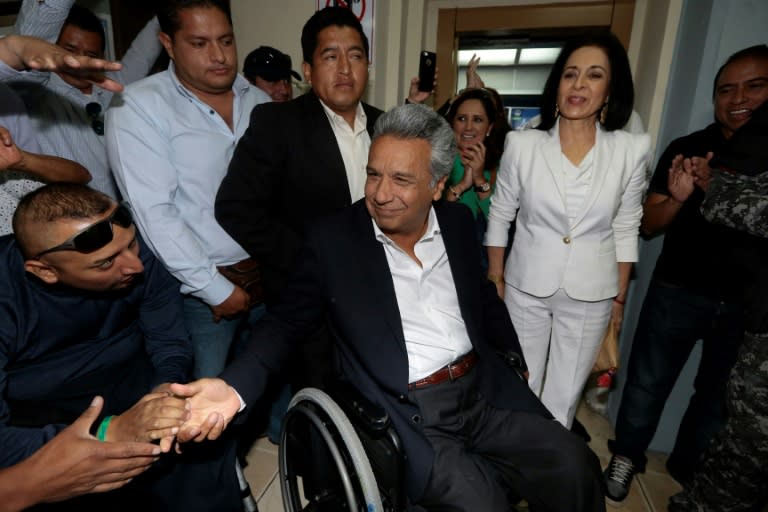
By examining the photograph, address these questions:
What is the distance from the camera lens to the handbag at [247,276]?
5.60 ft

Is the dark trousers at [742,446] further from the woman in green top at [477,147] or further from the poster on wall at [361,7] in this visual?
the poster on wall at [361,7]

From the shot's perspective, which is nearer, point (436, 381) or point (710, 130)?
point (436, 381)

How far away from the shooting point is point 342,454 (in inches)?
50.1

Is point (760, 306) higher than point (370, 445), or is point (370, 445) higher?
point (760, 306)

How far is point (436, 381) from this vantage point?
1.42 m

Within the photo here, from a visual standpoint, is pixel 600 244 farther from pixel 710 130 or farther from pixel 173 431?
pixel 173 431

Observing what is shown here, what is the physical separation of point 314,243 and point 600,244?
1.19 m

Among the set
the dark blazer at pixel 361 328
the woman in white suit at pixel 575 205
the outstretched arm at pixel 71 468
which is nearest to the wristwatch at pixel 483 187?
the woman in white suit at pixel 575 205

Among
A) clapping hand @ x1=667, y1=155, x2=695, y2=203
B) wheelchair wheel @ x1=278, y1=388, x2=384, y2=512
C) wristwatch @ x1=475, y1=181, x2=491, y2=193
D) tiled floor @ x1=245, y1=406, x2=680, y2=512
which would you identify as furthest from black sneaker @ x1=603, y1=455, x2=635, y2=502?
wristwatch @ x1=475, y1=181, x2=491, y2=193

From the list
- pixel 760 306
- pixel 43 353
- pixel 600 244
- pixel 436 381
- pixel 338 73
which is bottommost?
pixel 436 381

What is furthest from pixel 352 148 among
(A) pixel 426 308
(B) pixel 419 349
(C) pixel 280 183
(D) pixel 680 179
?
(D) pixel 680 179

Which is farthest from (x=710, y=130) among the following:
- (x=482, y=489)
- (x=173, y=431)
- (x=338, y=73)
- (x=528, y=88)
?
(x=528, y=88)

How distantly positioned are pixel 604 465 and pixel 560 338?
102 cm

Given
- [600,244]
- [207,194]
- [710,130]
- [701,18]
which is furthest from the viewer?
[701,18]
